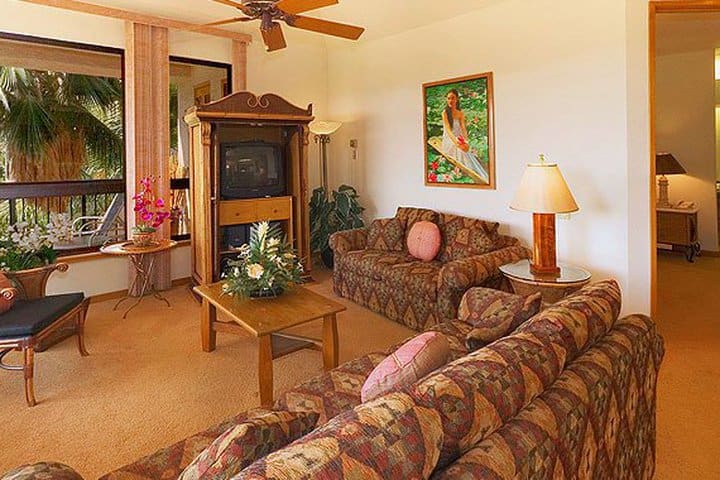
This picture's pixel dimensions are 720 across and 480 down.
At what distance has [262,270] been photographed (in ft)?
10.2

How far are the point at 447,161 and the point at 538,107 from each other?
1.07 m

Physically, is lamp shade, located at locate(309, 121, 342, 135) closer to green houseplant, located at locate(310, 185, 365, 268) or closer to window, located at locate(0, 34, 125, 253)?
green houseplant, located at locate(310, 185, 365, 268)

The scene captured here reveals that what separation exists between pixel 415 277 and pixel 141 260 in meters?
2.88

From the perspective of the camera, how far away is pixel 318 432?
1.04m

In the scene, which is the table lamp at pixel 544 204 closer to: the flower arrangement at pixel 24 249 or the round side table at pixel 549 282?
the round side table at pixel 549 282

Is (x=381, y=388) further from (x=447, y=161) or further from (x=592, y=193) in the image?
(x=447, y=161)

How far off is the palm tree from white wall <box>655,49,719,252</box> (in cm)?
692

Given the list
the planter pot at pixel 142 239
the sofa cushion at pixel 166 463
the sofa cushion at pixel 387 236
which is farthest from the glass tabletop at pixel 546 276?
the planter pot at pixel 142 239

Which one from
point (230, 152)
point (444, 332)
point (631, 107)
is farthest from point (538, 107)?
point (230, 152)

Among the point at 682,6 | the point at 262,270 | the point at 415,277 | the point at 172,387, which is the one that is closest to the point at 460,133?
the point at 415,277

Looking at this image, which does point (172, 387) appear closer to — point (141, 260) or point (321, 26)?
point (141, 260)

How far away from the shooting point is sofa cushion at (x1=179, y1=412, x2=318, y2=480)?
105 centimetres

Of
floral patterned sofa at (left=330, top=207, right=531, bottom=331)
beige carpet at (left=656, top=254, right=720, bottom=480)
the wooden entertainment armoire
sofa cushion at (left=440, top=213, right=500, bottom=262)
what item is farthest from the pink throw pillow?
the wooden entertainment armoire

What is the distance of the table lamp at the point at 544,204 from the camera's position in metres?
3.29
